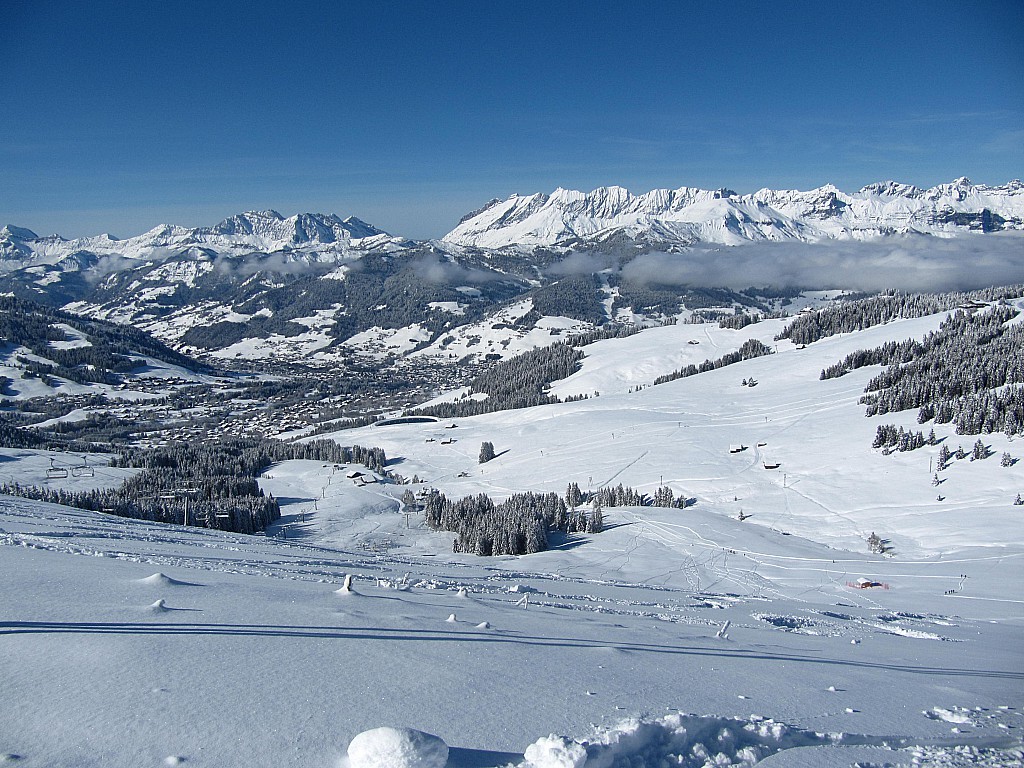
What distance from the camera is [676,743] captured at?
18.1 feet

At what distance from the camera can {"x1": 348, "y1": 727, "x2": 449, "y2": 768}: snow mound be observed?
435 cm

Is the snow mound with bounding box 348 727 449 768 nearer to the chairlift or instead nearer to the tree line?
the tree line

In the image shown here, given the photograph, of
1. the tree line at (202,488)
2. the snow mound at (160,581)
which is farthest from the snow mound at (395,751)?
the tree line at (202,488)

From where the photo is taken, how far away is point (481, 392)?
500ft

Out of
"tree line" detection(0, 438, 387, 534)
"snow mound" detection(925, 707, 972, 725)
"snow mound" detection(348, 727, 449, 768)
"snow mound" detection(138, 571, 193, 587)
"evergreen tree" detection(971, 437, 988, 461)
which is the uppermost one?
"snow mound" detection(348, 727, 449, 768)

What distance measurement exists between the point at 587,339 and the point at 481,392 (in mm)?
46884

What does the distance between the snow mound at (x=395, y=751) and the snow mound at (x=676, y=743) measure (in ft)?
2.63

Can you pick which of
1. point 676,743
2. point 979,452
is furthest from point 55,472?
point 979,452

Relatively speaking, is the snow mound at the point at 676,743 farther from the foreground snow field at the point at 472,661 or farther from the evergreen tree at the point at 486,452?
the evergreen tree at the point at 486,452

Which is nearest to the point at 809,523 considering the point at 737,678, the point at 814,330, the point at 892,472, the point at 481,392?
the point at 892,472

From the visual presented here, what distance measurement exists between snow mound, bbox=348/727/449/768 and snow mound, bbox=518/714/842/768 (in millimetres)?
801

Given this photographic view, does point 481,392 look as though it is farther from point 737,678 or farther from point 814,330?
point 737,678

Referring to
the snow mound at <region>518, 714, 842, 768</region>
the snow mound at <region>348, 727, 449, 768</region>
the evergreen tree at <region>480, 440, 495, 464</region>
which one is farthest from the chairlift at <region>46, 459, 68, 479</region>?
the snow mound at <region>518, 714, 842, 768</region>

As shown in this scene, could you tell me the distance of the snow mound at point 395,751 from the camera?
4.35 m
